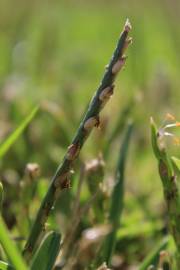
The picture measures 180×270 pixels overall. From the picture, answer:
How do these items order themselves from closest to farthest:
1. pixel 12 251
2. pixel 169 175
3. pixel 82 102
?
pixel 12 251 < pixel 169 175 < pixel 82 102

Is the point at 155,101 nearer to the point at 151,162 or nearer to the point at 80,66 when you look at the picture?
the point at 151,162

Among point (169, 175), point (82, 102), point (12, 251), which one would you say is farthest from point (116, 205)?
point (82, 102)

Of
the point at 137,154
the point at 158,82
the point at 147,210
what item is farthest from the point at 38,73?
the point at 147,210

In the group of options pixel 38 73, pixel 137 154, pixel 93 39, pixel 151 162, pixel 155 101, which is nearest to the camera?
pixel 151 162

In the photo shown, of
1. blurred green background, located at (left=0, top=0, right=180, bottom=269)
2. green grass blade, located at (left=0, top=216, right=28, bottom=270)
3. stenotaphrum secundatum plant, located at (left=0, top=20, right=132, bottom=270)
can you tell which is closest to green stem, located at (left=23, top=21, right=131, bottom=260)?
stenotaphrum secundatum plant, located at (left=0, top=20, right=132, bottom=270)

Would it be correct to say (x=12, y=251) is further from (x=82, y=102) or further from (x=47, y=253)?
(x=82, y=102)
